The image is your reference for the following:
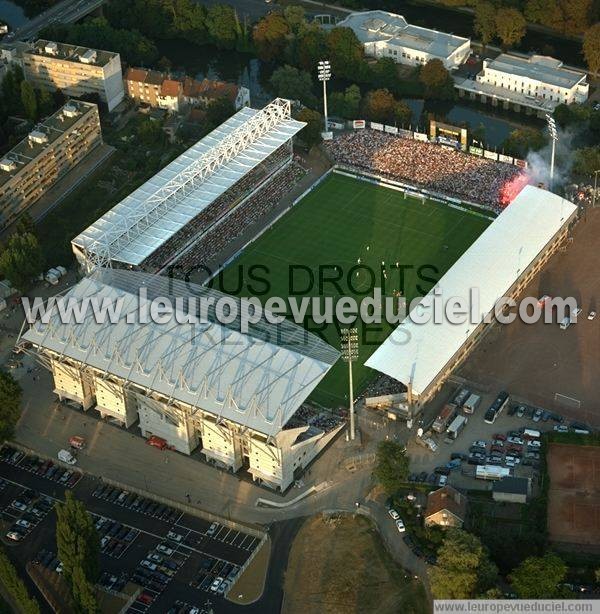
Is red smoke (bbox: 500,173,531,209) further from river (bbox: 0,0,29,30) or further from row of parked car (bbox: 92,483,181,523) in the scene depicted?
river (bbox: 0,0,29,30)

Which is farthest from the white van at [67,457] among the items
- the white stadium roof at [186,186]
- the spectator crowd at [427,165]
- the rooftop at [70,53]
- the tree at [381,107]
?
the rooftop at [70,53]

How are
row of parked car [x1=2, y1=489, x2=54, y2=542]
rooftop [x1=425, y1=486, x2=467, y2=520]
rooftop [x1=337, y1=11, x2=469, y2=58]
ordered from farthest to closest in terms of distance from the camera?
rooftop [x1=337, y1=11, x2=469, y2=58], row of parked car [x1=2, y1=489, x2=54, y2=542], rooftop [x1=425, y1=486, x2=467, y2=520]

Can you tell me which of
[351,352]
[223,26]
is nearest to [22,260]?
[351,352]

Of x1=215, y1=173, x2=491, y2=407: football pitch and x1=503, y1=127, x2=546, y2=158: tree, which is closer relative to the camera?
x1=215, y1=173, x2=491, y2=407: football pitch

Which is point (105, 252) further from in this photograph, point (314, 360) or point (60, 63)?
point (60, 63)

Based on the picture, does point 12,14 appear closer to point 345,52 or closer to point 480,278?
point 345,52

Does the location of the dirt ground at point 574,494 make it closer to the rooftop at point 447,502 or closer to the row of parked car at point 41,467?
the rooftop at point 447,502

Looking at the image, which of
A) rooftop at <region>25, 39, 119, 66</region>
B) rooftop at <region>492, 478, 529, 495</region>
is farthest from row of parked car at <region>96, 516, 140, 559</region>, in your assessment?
rooftop at <region>25, 39, 119, 66</region>
